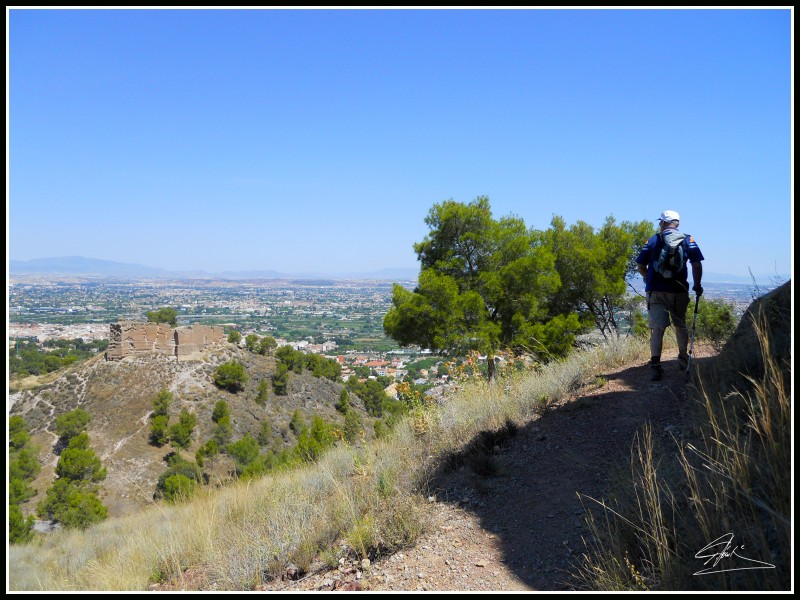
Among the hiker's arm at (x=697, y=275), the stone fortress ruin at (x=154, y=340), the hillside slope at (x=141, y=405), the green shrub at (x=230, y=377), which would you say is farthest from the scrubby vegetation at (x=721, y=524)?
the stone fortress ruin at (x=154, y=340)

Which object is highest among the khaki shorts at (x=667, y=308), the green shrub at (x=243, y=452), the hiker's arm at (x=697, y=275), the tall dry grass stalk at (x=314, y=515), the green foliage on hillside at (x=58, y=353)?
the hiker's arm at (x=697, y=275)

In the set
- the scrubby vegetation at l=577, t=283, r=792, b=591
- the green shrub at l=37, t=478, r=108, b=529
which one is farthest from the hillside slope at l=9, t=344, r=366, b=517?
the scrubby vegetation at l=577, t=283, r=792, b=591

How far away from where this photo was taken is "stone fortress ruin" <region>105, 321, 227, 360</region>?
117 ft

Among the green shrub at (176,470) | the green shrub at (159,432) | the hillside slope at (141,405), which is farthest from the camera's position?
the green shrub at (159,432)

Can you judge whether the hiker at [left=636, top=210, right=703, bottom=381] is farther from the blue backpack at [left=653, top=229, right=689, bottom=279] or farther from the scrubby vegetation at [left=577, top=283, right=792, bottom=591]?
the scrubby vegetation at [left=577, top=283, right=792, bottom=591]

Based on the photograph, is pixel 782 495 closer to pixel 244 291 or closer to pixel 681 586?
pixel 681 586

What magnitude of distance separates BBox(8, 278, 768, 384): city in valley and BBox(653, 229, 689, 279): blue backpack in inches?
374

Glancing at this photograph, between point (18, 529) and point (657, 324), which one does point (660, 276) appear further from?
point (18, 529)

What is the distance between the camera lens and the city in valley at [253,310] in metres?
29.4

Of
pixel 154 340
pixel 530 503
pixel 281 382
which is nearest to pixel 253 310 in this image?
pixel 154 340

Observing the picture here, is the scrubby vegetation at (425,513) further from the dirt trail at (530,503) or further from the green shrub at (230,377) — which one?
the green shrub at (230,377)

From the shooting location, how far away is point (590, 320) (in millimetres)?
14883

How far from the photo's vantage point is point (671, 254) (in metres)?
5.46

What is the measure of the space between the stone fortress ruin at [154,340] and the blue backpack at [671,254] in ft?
119
